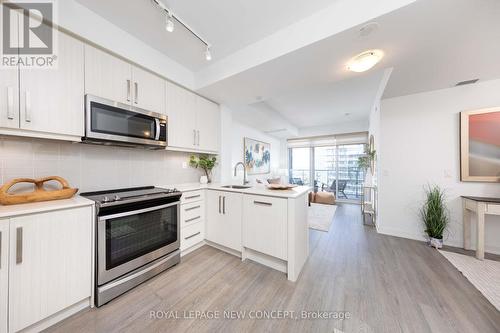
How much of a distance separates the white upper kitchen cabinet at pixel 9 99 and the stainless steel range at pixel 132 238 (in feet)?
2.54

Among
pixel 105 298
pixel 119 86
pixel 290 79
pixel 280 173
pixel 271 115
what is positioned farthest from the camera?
pixel 280 173

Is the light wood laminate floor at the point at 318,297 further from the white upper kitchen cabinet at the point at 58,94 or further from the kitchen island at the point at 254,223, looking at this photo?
the white upper kitchen cabinet at the point at 58,94

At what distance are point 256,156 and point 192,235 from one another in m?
3.66

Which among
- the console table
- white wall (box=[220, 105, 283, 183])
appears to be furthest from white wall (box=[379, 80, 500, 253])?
white wall (box=[220, 105, 283, 183])

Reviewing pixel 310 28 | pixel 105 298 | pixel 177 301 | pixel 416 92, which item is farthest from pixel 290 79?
pixel 105 298

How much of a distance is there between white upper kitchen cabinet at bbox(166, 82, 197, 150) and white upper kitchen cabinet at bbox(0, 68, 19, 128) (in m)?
1.23

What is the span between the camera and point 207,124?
2.90 meters

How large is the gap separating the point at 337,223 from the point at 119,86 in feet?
14.3

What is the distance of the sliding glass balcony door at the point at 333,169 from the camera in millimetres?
5926

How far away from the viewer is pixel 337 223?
364 centimetres

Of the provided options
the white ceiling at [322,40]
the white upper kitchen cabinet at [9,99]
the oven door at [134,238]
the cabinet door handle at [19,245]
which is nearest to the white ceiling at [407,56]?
the white ceiling at [322,40]

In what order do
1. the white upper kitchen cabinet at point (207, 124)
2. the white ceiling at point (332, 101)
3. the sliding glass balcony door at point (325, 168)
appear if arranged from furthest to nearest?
the sliding glass balcony door at point (325, 168), the white ceiling at point (332, 101), the white upper kitchen cabinet at point (207, 124)

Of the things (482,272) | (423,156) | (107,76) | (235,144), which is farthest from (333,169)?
(107,76)

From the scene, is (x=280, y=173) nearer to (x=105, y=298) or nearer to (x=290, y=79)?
(x=290, y=79)
